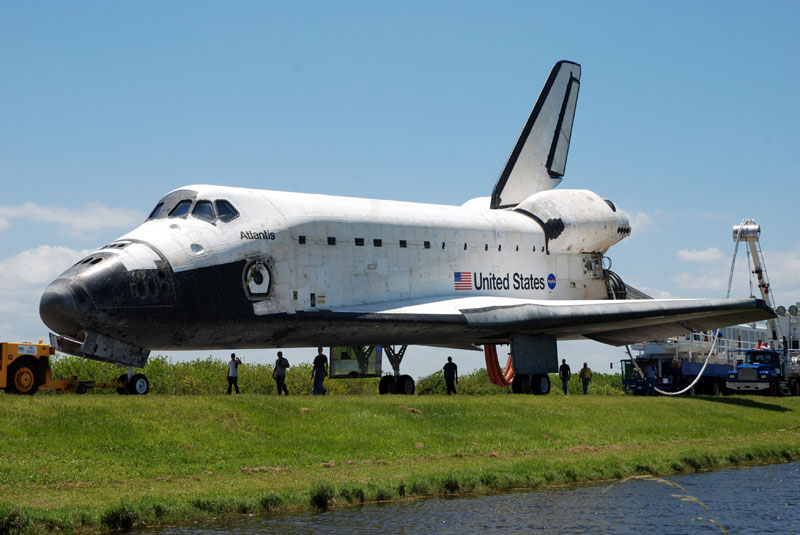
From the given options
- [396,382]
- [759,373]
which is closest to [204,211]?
[396,382]

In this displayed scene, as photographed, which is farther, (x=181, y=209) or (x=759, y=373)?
(x=759, y=373)

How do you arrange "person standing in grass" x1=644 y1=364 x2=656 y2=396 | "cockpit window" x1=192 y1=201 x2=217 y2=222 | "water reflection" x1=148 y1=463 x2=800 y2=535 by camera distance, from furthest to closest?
1. "person standing in grass" x1=644 y1=364 x2=656 y2=396
2. "cockpit window" x1=192 y1=201 x2=217 y2=222
3. "water reflection" x1=148 y1=463 x2=800 y2=535

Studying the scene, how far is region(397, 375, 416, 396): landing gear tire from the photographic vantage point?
2525cm

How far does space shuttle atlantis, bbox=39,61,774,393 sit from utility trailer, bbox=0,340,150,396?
31.4 inches

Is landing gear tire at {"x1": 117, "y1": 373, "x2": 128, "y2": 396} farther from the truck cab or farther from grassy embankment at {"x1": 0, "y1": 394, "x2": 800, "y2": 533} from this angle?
the truck cab

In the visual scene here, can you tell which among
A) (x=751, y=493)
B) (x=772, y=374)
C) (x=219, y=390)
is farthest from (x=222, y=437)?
(x=772, y=374)

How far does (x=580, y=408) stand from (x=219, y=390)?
12937 millimetres

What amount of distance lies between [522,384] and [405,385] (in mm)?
3467

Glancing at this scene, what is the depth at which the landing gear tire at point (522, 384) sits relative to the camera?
23.4m

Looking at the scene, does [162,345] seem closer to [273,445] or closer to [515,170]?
[273,445]

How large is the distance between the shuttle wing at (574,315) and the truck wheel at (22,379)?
6163 mm

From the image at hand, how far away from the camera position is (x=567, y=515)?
38.8ft

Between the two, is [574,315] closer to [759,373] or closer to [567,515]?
[567,515]

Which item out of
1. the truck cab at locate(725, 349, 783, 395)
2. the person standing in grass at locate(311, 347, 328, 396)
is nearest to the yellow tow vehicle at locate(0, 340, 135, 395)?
the person standing in grass at locate(311, 347, 328, 396)
